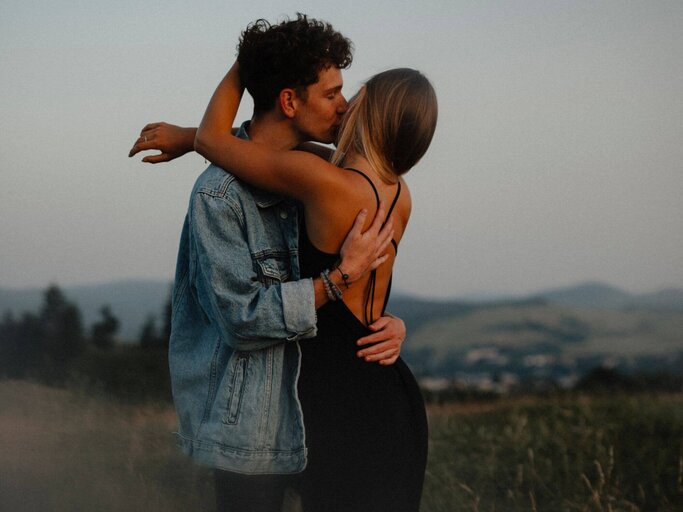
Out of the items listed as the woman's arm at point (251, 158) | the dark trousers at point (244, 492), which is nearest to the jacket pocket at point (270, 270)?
the woman's arm at point (251, 158)

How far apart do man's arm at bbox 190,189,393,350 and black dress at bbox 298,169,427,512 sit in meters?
0.15

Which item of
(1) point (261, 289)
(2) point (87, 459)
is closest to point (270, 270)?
(1) point (261, 289)

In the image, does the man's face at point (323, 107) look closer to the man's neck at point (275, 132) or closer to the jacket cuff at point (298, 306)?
the man's neck at point (275, 132)

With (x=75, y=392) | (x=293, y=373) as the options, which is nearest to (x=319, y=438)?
(x=293, y=373)

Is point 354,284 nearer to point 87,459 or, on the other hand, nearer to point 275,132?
point 275,132

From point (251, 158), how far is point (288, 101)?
0.85 ft

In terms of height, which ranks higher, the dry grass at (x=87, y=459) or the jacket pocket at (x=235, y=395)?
the jacket pocket at (x=235, y=395)

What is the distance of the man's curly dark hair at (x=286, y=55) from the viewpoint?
3.00 meters

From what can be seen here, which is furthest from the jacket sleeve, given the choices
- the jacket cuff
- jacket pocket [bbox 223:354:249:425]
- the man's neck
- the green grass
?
the green grass

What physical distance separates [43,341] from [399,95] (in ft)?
19.5

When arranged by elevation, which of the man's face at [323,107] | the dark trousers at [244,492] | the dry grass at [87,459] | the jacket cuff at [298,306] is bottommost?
the dry grass at [87,459]

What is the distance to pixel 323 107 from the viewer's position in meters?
3.04

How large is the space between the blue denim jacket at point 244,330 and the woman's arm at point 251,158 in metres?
0.07

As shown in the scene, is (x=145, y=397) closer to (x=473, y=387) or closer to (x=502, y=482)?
(x=502, y=482)
